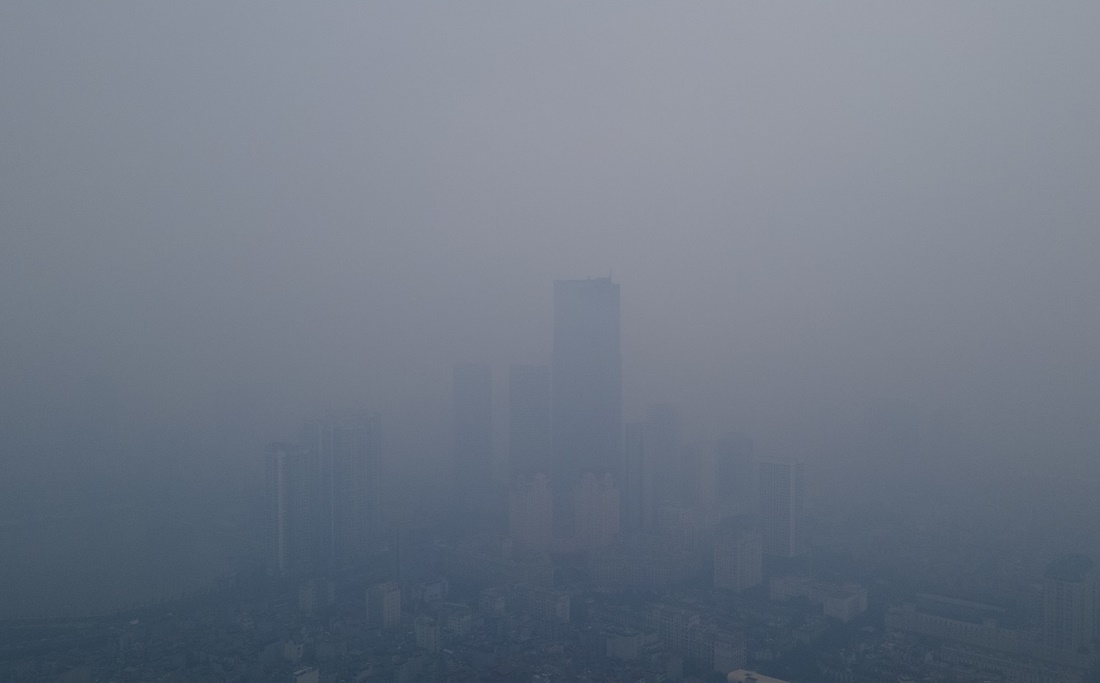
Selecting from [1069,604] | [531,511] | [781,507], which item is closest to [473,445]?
[531,511]

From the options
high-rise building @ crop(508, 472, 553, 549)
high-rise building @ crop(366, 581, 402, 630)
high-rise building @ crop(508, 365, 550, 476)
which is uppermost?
high-rise building @ crop(508, 365, 550, 476)

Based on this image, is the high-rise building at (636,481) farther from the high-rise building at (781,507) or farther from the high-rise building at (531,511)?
the high-rise building at (781,507)

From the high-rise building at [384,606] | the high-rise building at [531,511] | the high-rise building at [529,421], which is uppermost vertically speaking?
the high-rise building at [529,421]

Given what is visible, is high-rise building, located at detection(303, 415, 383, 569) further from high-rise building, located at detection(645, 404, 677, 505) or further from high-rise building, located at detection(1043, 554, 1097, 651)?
high-rise building, located at detection(1043, 554, 1097, 651)

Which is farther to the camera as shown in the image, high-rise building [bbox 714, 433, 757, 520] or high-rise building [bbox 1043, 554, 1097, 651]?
high-rise building [bbox 714, 433, 757, 520]

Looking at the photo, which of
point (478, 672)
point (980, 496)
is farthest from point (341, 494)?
point (980, 496)

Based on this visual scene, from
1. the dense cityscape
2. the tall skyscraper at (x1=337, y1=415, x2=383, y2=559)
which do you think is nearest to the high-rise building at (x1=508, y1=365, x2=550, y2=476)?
the dense cityscape

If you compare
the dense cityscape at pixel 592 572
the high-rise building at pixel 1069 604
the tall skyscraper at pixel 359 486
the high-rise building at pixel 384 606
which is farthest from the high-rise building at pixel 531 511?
the high-rise building at pixel 1069 604
